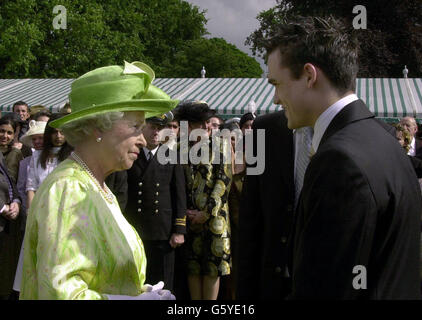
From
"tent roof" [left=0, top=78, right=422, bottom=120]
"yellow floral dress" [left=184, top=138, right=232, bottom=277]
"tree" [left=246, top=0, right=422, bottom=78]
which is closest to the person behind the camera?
"yellow floral dress" [left=184, top=138, right=232, bottom=277]

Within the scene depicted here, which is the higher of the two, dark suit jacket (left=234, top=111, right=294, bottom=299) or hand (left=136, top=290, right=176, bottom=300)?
dark suit jacket (left=234, top=111, right=294, bottom=299)

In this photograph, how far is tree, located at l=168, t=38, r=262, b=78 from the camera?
38938mm

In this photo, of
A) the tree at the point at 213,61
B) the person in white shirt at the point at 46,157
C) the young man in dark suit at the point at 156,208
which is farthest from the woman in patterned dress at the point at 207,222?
the tree at the point at 213,61

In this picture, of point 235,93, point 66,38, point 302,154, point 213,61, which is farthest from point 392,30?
point 302,154

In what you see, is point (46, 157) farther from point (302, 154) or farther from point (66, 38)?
point (66, 38)

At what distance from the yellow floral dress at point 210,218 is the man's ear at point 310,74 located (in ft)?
10.9

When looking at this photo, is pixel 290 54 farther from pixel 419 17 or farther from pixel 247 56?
pixel 247 56

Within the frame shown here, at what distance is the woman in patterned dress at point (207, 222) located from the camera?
500 cm

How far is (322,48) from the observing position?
176cm

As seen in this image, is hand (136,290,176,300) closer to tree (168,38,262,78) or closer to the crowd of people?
the crowd of people

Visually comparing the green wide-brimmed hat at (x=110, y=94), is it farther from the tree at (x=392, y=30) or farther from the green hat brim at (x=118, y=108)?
the tree at (x=392, y=30)


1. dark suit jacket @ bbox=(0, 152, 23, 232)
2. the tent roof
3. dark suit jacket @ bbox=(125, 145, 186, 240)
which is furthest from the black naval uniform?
the tent roof

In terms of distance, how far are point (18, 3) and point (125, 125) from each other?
825 inches

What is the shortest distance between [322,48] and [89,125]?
0.94 m
